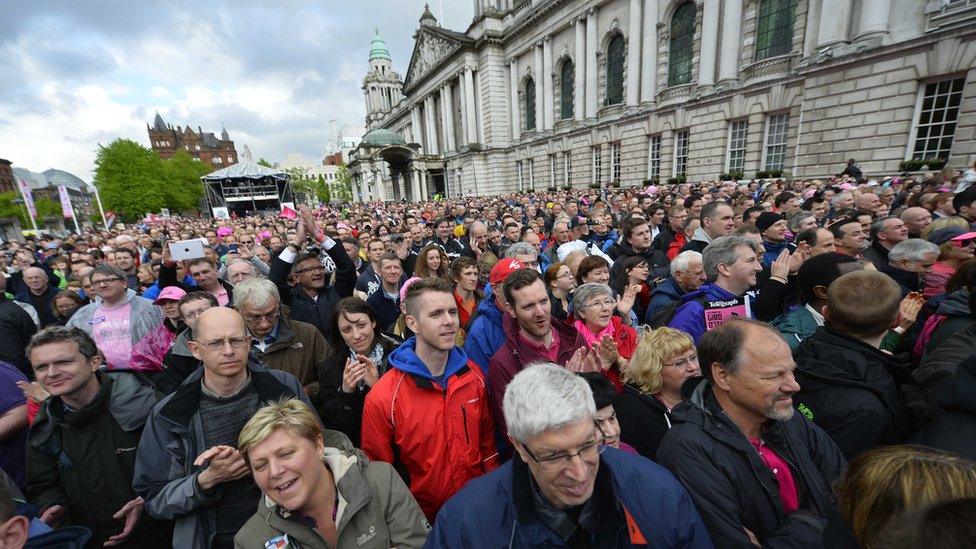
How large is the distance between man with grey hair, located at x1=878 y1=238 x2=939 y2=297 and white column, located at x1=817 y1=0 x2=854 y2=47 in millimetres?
16064

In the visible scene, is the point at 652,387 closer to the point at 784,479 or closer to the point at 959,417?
the point at 784,479

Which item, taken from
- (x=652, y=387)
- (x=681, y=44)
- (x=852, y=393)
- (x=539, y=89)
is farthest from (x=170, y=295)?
(x=539, y=89)

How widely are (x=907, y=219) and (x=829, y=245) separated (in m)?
2.42

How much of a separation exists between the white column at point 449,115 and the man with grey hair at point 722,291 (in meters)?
42.2

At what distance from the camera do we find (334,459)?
193 cm

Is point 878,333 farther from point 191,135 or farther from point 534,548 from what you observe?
point 191,135

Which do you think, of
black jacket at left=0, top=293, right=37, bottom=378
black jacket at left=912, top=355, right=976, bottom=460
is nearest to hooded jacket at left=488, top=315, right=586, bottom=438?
black jacket at left=912, top=355, right=976, bottom=460

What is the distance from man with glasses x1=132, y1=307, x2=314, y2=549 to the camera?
201 centimetres

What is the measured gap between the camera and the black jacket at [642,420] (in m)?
2.29

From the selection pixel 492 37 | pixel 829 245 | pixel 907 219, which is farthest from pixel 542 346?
pixel 492 37

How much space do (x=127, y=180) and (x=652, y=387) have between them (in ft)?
209

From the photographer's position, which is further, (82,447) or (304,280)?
(304,280)

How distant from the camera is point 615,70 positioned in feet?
83.7

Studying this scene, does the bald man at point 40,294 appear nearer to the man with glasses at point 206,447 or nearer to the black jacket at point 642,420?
the man with glasses at point 206,447
